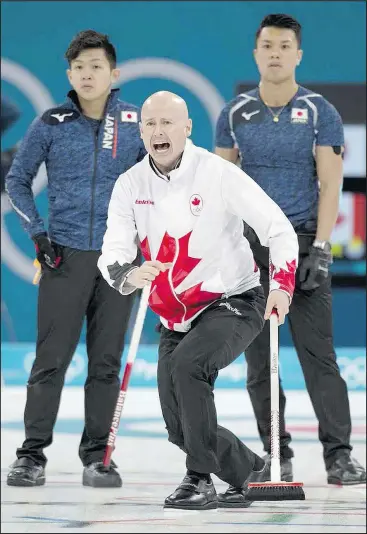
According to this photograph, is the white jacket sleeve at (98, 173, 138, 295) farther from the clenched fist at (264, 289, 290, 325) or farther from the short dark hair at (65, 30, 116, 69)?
the short dark hair at (65, 30, 116, 69)

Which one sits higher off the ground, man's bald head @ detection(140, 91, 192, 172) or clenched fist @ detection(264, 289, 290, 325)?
man's bald head @ detection(140, 91, 192, 172)

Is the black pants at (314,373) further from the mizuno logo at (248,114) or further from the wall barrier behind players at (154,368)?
the wall barrier behind players at (154,368)

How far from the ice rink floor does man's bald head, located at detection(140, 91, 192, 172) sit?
100cm

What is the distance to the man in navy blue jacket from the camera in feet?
14.5

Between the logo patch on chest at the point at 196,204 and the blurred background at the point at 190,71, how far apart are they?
5.51 metres

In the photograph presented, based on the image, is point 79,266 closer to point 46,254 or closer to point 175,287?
point 46,254

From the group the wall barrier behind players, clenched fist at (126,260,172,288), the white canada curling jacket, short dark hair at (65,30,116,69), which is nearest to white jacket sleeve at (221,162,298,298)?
the white canada curling jacket

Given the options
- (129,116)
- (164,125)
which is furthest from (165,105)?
(129,116)

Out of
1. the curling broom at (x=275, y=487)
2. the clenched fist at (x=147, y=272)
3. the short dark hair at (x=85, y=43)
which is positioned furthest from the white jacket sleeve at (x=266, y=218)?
the short dark hair at (x=85, y=43)

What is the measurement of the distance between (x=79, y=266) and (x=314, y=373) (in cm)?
96

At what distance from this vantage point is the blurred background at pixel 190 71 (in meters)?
8.93

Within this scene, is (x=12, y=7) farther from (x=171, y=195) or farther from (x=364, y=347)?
(x=171, y=195)

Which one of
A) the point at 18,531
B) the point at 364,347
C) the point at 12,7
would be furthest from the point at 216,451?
the point at 12,7

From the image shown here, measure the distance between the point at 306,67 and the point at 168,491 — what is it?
212 inches
